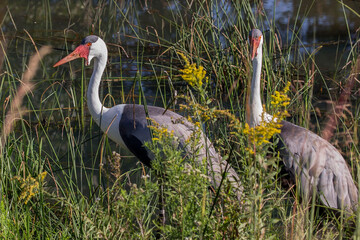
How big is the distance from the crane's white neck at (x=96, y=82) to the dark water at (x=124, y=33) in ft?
2.80

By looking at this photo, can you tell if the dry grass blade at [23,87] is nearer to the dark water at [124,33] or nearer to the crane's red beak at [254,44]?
the crane's red beak at [254,44]

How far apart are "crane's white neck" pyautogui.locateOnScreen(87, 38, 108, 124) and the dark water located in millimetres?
854

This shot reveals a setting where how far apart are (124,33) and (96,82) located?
215cm

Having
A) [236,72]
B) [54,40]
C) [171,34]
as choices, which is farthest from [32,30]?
[236,72]

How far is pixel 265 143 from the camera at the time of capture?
180 cm

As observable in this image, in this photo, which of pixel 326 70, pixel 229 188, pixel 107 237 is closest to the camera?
pixel 229 188

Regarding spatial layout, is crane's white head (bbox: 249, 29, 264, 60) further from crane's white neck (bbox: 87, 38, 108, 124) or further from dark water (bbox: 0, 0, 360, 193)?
dark water (bbox: 0, 0, 360, 193)

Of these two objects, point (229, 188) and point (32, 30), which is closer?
point (229, 188)

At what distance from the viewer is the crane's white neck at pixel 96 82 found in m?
3.89

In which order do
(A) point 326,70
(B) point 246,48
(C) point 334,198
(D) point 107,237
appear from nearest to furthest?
(D) point 107,237
(C) point 334,198
(B) point 246,48
(A) point 326,70

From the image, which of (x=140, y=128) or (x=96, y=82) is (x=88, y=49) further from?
(x=140, y=128)

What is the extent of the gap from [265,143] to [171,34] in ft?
15.9

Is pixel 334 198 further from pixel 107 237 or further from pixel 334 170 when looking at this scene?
pixel 107 237

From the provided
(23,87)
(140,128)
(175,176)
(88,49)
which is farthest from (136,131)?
(175,176)
